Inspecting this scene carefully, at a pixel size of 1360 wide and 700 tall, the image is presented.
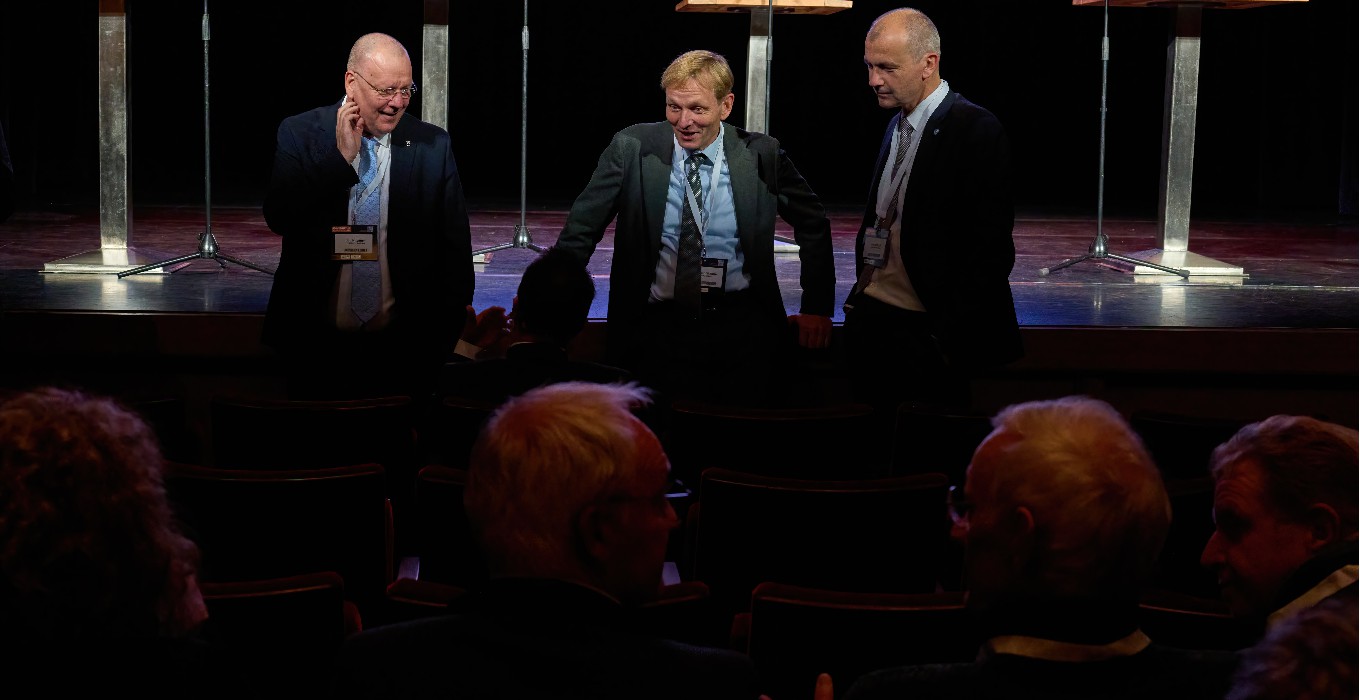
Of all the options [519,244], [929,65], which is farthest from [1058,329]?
[519,244]

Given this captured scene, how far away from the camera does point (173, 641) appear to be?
146 cm

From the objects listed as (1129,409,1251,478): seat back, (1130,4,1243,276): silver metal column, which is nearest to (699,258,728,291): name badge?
(1129,409,1251,478): seat back

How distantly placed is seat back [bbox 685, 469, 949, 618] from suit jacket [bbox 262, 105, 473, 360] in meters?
1.55

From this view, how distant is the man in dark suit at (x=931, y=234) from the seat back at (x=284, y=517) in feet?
5.34

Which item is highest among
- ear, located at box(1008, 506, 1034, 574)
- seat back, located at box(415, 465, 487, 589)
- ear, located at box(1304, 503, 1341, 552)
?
ear, located at box(1008, 506, 1034, 574)

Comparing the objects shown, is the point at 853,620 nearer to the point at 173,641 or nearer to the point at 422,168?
the point at 173,641

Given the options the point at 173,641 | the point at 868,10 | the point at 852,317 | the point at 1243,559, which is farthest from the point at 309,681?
the point at 868,10

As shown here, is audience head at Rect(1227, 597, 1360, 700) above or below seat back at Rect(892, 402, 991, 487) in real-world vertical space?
above

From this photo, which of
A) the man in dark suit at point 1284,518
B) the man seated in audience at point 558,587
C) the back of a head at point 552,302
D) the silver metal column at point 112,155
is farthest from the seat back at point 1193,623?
the silver metal column at point 112,155

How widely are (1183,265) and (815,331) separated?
2578 mm

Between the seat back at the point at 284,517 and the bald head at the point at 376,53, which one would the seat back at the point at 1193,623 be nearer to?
the seat back at the point at 284,517

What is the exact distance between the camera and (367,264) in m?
3.81

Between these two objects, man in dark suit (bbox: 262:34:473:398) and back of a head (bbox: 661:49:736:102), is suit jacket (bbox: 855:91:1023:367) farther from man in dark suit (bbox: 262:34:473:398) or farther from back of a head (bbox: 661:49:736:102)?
man in dark suit (bbox: 262:34:473:398)

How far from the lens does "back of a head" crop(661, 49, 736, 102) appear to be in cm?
368
